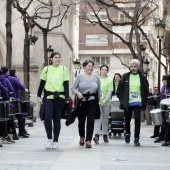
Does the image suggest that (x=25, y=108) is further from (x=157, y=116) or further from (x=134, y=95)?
(x=134, y=95)

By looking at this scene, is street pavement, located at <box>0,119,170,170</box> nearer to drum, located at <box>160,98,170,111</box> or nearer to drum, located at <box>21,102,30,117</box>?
drum, located at <box>160,98,170,111</box>

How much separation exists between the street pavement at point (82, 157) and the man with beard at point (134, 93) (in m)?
0.67

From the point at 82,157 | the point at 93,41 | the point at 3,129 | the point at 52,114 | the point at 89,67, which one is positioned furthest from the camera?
the point at 93,41

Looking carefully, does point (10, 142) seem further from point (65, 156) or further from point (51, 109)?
point (65, 156)

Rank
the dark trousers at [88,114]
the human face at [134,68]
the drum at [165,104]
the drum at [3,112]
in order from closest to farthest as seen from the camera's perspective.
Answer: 1. the dark trousers at [88,114]
2. the drum at [3,112]
3. the human face at [134,68]
4. the drum at [165,104]

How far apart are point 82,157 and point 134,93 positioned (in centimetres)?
359

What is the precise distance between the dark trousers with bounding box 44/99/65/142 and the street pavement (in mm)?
371

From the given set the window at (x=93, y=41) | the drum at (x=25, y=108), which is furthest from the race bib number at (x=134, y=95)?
the window at (x=93, y=41)

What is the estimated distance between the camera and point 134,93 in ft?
48.1

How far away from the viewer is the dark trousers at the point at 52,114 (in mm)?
13023

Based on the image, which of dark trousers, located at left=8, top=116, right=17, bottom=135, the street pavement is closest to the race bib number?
the street pavement

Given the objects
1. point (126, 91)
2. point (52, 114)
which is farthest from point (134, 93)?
point (52, 114)

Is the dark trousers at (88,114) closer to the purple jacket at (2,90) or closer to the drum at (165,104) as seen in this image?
the purple jacket at (2,90)

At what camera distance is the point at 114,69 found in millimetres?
85062
